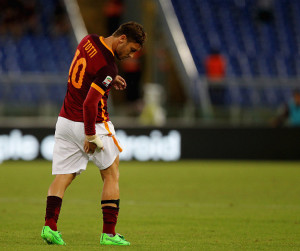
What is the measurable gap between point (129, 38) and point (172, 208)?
392 centimetres

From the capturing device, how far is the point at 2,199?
10.9 m

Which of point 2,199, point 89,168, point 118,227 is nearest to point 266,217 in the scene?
point 118,227

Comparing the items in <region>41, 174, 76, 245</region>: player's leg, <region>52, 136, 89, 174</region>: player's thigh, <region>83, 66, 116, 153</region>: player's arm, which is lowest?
<region>41, 174, 76, 245</region>: player's leg

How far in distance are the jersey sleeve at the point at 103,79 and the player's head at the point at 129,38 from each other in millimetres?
240

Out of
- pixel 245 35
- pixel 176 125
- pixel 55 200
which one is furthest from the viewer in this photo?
pixel 245 35

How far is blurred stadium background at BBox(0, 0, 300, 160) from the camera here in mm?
17922

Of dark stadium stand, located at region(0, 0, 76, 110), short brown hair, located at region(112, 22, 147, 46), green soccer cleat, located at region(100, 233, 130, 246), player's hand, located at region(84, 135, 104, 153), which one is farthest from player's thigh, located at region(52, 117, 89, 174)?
dark stadium stand, located at region(0, 0, 76, 110)

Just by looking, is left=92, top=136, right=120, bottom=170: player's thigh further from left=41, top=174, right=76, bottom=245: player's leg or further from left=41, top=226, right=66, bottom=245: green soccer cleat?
left=41, top=226, right=66, bottom=245: green soccer cleat

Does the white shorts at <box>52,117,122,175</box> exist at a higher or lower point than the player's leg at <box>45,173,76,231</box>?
higher

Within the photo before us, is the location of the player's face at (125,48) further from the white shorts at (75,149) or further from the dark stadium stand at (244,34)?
the dark stadium stand at (244,34)

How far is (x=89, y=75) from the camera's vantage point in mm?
6621

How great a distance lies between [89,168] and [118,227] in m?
9.37

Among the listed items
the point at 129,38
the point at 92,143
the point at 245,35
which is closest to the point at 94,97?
the point at 92,143

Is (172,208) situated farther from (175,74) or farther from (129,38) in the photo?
(175,74)
